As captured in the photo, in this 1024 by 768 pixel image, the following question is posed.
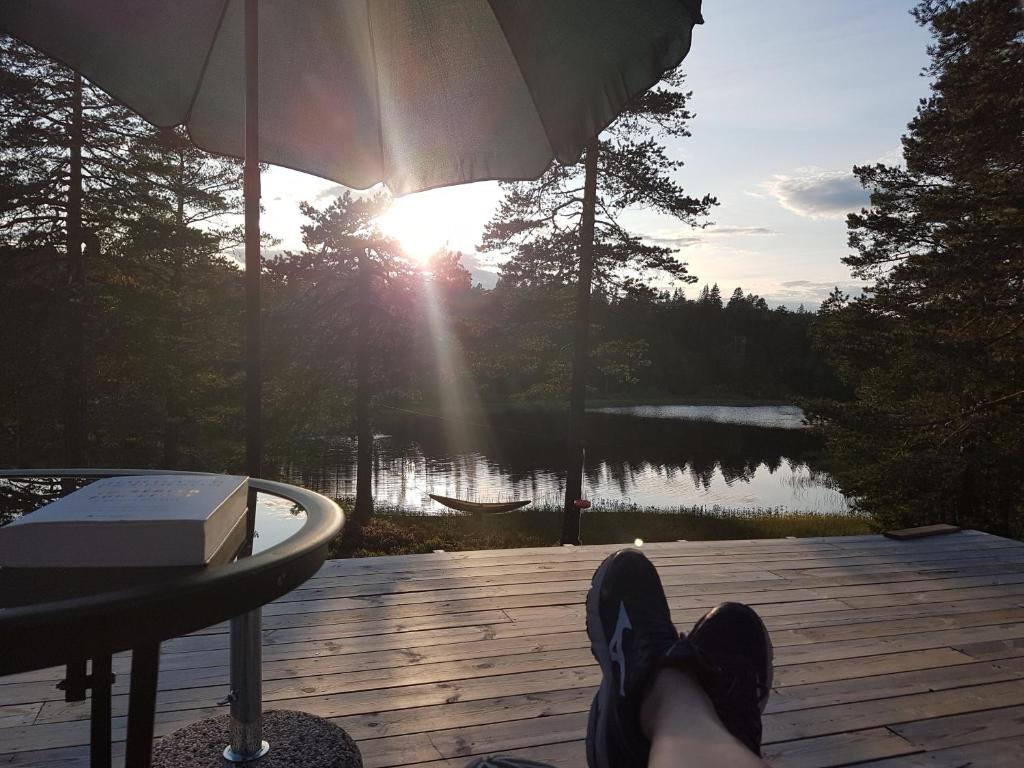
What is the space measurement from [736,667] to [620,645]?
0.24 m

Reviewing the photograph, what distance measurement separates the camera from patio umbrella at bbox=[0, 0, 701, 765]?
5.43 feet

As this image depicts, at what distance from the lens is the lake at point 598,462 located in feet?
59.9

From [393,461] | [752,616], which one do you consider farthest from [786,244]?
[393,461]

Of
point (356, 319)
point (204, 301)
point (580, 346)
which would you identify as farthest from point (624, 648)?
point (204, 301)

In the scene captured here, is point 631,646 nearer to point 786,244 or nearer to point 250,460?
point 250,460

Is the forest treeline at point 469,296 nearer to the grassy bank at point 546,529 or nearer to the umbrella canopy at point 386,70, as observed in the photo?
the grassy bank at point 546,529

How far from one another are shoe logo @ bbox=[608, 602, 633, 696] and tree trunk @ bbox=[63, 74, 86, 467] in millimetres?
10386

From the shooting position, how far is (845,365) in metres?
12.6

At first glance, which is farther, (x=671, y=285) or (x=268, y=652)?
(x=671, y=285)

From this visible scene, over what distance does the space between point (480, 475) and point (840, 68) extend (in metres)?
17.7

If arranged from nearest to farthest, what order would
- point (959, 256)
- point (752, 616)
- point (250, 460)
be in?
point (752, 616), point (250, 460), point (959, 256)

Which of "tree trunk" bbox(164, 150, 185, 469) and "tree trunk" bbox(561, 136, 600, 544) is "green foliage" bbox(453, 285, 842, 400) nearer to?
"tree trunk" bbox(561, 136, 600, 544)

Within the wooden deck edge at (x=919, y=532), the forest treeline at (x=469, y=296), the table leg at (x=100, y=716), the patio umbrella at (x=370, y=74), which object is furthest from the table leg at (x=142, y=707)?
the forest treeline at (x=469, y=296)

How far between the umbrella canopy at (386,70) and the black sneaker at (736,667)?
133cm
